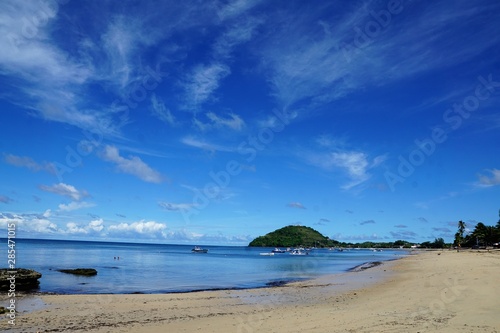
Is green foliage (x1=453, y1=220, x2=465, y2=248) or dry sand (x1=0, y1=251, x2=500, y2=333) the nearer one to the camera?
dry sand (x1=0, y1=251, x2=500, y2=333)

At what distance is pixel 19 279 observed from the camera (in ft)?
100

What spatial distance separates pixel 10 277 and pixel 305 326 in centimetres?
2606

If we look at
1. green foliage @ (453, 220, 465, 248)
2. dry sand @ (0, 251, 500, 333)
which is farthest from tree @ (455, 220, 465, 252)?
dry sand @ (0, 251, 500, 333)

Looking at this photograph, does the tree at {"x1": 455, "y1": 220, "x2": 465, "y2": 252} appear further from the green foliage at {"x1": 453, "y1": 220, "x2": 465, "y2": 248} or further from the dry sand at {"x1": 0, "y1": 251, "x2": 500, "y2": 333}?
the dry sand at {"x1": 0, "y1": 251, "x2": 500, "y2": 333}

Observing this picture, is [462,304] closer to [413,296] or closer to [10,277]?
[413,296]

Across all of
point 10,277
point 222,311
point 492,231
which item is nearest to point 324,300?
point 222,311

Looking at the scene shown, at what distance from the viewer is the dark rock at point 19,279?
2898cm

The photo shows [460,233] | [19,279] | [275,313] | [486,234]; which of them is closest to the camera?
[275,313]

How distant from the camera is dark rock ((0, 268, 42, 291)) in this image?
28984 mm

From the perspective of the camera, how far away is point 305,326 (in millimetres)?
15125

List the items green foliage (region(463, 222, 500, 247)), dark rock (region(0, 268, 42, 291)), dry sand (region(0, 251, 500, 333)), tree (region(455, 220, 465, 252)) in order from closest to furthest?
dry sand (region(0, 251, 500, 333)), dark rock (region(0, 268, 42, 291)), green foliage (region(463, 222, 500, 247)), tree (region(455, 220, 465, 252))

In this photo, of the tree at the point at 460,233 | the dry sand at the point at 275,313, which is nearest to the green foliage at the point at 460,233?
the tree at the point at 460,233

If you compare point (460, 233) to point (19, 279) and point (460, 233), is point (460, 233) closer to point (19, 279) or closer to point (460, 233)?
point (460, 233)

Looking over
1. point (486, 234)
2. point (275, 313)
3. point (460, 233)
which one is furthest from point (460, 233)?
point (275, 313)
